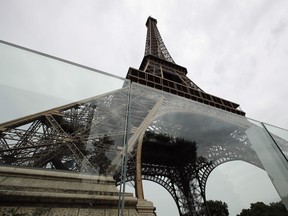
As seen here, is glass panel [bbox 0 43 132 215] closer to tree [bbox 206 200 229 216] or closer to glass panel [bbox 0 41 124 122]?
glass panel [bbox 0 41 124 122]

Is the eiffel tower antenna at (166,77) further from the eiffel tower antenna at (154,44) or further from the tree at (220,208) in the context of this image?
the tree at (220,208)

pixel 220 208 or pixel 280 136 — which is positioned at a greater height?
pixel 280 136

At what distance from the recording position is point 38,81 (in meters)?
2.44

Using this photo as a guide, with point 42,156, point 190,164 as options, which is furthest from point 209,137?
point 190,164

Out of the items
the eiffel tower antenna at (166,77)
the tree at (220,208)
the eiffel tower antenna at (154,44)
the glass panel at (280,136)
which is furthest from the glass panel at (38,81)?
the eiffel tower antenna at (154,44)

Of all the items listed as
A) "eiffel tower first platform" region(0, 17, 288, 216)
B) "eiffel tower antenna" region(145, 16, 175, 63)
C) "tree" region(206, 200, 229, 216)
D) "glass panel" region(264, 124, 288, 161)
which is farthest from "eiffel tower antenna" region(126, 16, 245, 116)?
"glass panel" region(264, 124, 288, 161)

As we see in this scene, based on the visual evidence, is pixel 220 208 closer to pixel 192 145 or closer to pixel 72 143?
pixel 192 145

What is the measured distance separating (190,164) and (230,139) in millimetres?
6673

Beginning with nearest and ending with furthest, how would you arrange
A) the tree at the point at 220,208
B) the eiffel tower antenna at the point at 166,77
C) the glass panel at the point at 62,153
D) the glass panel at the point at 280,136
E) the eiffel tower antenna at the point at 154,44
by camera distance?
the glass panel at the point at 62,153, the glass panel at the point at 280,136, the tree at the point at 220,208, the eiffel tower antenna at the point at 166,77, the eiffel tower antenna at the point at 154,44

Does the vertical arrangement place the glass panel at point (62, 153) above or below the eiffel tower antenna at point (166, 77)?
below

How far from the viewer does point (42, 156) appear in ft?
11.8

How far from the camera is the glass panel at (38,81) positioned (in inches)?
88.3

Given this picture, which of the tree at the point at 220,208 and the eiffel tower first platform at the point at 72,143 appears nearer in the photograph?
the eiffel tower first platform at the point at 72,143

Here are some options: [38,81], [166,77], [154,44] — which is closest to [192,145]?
[38,81]
